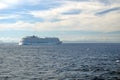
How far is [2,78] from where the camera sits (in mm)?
52438

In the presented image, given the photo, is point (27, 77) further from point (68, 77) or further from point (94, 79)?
point (94, 79)

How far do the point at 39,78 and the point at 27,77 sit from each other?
2.42 metres

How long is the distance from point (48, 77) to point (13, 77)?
624 cm

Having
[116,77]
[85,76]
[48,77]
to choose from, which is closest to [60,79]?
[48,77]

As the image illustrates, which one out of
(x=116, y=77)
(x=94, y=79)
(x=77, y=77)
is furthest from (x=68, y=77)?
(x=116, y=77)

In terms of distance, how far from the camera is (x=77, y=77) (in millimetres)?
54312

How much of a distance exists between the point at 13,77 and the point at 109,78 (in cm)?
1686

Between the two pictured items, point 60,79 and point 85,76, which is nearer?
point 60,79

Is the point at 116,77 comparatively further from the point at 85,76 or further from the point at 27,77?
the point at 27,77

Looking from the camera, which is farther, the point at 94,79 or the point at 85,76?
the point at 85,76

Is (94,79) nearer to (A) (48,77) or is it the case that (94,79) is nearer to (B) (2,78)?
(A) (48,77)

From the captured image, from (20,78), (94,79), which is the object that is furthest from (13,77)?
(94,79)

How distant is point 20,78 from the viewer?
52312 millimetres

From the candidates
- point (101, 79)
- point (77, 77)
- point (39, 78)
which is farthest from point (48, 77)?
point (101, 79)
